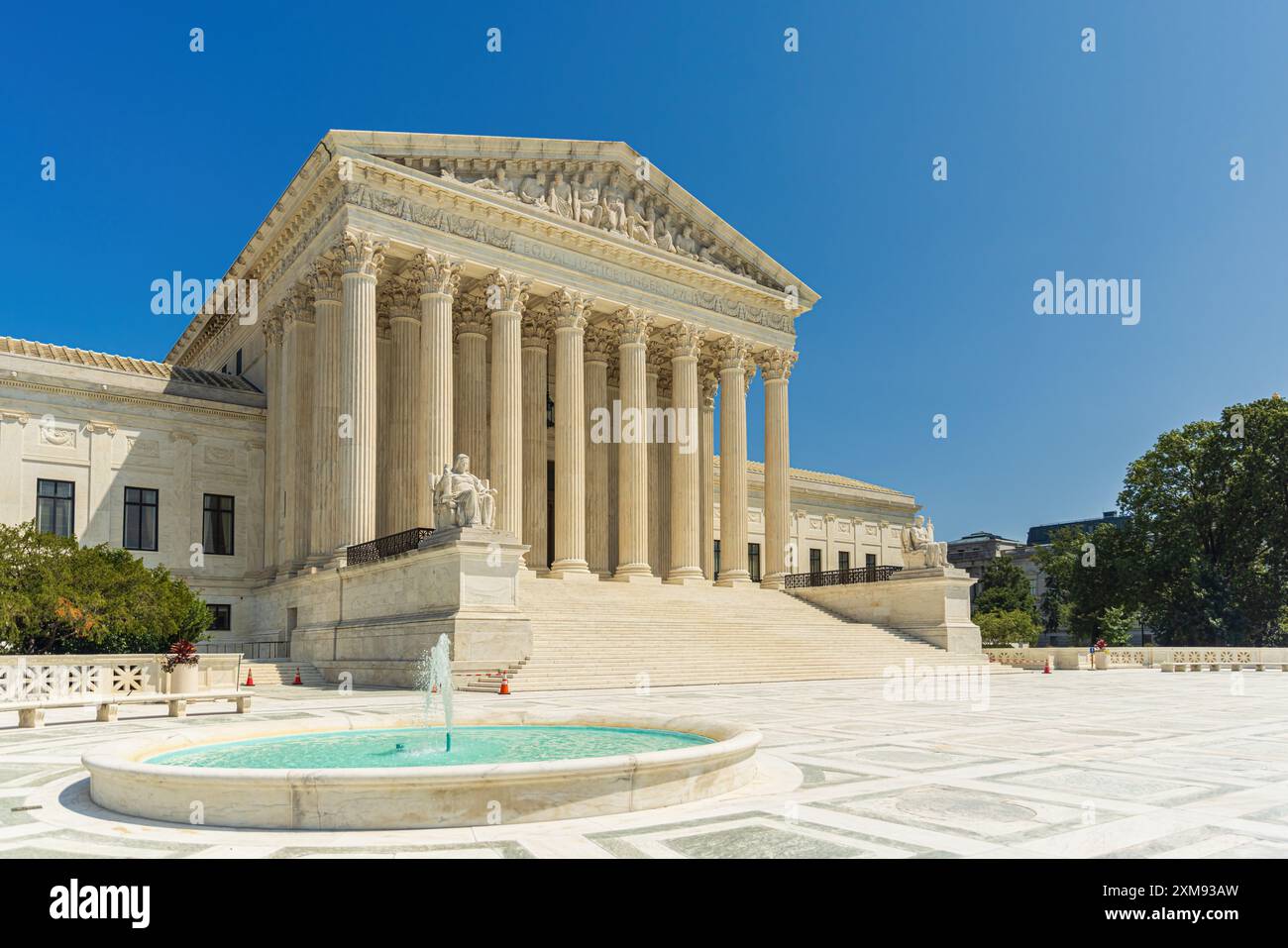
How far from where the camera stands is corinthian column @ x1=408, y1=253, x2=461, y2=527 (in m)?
36.2

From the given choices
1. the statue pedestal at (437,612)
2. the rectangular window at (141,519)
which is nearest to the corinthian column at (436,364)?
the statue pedestal at (437,612)

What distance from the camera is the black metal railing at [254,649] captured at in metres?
36.7

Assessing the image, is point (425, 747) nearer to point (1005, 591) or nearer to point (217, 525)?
point (217, 525)

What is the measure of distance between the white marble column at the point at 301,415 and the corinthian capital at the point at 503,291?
6807mm

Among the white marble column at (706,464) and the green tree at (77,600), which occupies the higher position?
the white marble column at (706,464)

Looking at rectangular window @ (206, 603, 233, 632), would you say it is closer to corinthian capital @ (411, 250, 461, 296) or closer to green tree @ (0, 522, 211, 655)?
green tree @ (0, 522, 211, 655)

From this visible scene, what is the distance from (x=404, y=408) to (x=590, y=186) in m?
12.2

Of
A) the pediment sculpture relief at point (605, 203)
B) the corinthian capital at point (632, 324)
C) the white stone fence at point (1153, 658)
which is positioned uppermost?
the pediment sculpture relief at point (605, 203)

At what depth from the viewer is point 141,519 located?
40031 millimetres

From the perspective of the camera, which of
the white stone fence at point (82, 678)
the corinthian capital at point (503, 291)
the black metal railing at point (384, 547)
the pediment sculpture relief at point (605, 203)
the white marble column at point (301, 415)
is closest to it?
the white stone fence at point (82, 678)

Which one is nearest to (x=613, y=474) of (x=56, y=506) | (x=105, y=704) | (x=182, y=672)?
(x=56, y=506)

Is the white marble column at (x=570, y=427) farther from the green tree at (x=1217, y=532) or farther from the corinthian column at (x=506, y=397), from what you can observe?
the green tree at (x=1217, y=532)
